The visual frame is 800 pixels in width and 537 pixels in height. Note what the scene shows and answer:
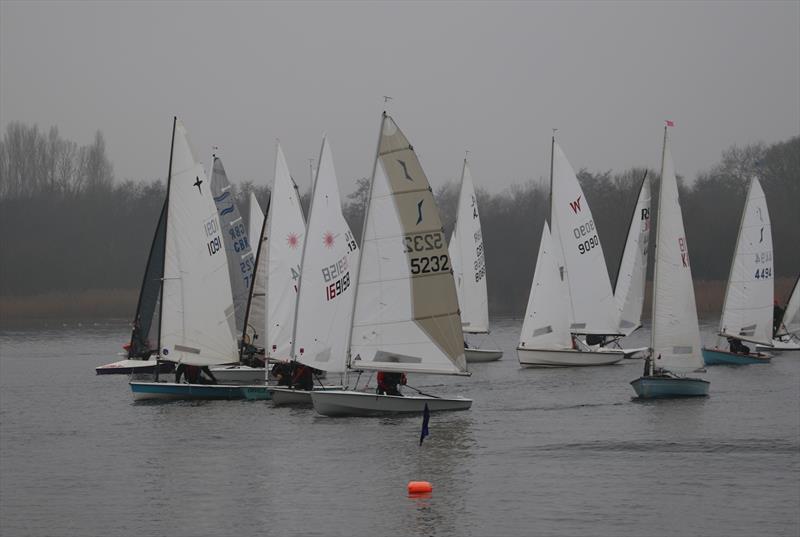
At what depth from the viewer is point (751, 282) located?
43.5 meters

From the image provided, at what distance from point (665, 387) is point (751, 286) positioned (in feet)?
46.6

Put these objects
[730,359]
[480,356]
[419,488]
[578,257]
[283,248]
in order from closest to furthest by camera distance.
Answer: [419,488] → [283,248] → [730,359] → [578,257] → [480,356]

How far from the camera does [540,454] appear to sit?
23641mm

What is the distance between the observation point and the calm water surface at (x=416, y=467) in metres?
18.2

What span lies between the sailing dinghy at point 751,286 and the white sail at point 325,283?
17648 millimetres

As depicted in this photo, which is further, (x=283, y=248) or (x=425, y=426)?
(x=283, y=248)

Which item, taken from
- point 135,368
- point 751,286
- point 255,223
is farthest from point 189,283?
point 751,286

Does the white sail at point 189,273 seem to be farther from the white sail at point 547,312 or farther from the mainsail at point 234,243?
the white sail at point 547,312

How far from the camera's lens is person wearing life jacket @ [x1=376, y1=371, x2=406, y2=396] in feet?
89.3

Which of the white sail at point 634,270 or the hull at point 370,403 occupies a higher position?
the white sail at point 634,270

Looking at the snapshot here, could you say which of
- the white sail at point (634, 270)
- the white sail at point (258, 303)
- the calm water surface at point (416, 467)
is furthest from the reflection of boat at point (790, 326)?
the white sail at point (258, 303)

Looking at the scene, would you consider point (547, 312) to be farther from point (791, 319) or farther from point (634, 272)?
point (791, 319)

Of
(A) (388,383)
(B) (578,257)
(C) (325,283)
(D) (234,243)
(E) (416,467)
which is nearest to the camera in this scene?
(E) (416,467)

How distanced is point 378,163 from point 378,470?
7.56m
